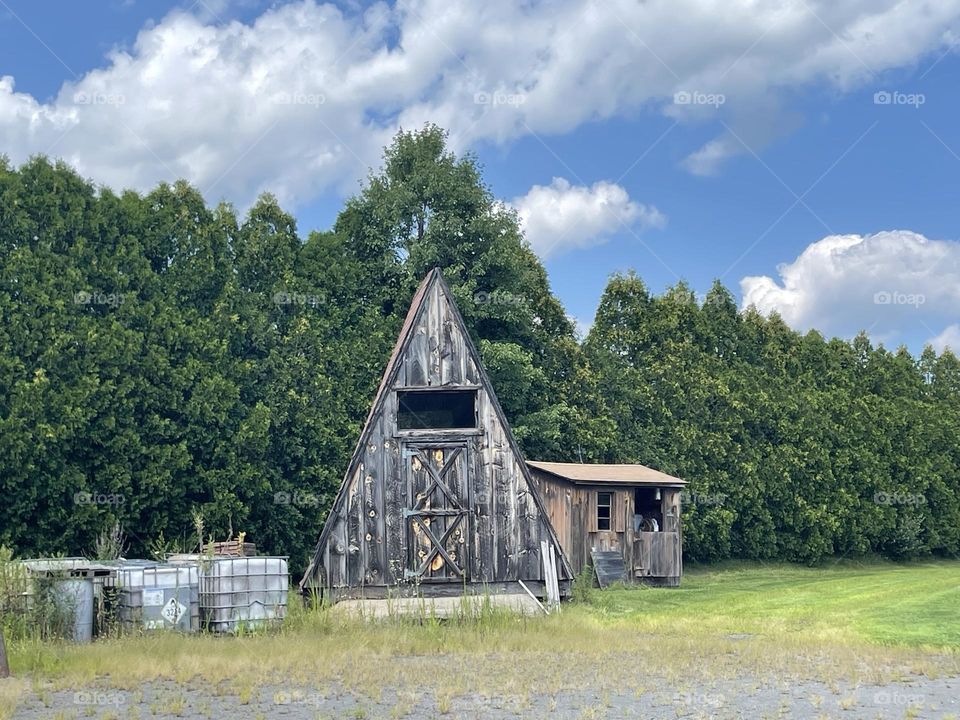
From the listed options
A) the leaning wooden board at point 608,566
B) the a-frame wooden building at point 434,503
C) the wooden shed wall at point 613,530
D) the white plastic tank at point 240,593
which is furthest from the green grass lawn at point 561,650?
the wooden shed wall at point 613,530

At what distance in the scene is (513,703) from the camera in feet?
45.8

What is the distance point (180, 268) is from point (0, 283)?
20.8ft

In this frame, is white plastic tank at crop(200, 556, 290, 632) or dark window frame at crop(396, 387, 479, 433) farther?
dark window frame at crop(396, 387, 479, 433)

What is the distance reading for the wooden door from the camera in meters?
25.5

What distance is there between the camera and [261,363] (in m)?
36.6

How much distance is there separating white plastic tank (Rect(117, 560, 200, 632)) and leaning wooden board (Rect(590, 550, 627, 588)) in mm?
15261

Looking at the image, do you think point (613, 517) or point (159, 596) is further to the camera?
point (613, 517)

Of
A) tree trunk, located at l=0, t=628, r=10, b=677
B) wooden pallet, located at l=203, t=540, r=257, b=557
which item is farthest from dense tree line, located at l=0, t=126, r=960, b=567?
tree trunk, located at l=0, t=628, r=10, b=677

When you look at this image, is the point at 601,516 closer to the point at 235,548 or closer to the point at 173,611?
the point at 235,548

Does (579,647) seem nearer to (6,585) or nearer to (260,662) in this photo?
(260,662)

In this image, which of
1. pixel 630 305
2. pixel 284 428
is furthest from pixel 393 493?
pixel 630 305

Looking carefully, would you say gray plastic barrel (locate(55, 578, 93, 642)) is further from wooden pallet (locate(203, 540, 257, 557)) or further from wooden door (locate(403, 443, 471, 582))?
wooden door (locate(403, 443, 471, 582))

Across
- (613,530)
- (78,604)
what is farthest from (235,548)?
(613,530)

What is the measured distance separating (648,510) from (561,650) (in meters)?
18.7
